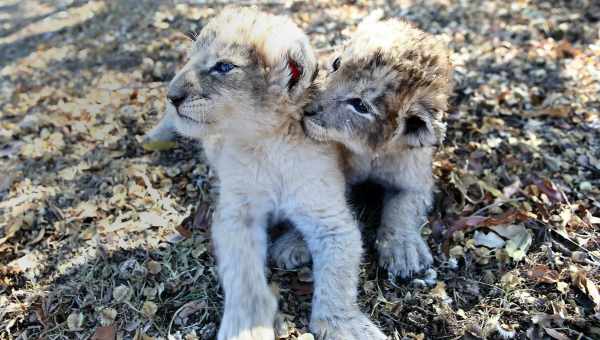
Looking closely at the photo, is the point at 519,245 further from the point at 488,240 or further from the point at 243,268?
the point at 243,268

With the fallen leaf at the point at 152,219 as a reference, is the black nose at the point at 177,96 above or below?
above

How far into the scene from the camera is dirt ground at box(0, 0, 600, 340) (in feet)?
13.2

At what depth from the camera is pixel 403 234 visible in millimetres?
4449

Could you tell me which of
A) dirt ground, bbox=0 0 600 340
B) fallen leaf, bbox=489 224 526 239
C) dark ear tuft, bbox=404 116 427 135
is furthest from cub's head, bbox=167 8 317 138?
fallen leaf, bbox=489 224 526 239

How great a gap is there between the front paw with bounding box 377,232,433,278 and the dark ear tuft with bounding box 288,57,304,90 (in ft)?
4.82

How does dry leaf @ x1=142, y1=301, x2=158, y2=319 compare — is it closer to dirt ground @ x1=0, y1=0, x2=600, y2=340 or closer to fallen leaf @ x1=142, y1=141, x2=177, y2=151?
dirt ground @ x1=0, y1=0, x2=600, y2=340

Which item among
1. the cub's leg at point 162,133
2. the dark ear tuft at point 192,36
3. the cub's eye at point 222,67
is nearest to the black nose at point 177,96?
the cub's eye at point 222,67

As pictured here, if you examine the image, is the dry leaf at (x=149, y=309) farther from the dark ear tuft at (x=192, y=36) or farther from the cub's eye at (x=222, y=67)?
the dark ear tuft at (x=192, y=36)

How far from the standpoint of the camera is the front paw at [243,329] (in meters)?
3.62

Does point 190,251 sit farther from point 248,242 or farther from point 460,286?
point 460,286

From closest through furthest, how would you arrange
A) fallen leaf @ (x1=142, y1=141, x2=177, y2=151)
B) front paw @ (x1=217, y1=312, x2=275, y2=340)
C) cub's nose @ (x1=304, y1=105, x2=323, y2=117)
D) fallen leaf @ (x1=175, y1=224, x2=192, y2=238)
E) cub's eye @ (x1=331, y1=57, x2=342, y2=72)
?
front paw @ (x1=217, y1=312, x2=275, y2=340) < cub's nose @ (x1=304, y1=105, x2=323, y2=117) < cub's eye @ (x1=331, y1=57, x2=342, y2=72) < fallen leaf @ (x1=175, y1=224, x2=192, y2=238) < fallen leaf @ (x1=142, y1=141, x2=177, y2=151)

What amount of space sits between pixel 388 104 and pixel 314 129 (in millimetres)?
558

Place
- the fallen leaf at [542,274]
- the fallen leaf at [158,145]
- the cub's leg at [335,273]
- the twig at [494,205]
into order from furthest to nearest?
the fallen leaf at [158,145] → the twig at [494,205] → the fallen leaf at [542,274] → the cub's leg at [335,273]

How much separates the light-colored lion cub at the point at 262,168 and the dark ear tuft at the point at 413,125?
1.99ft
